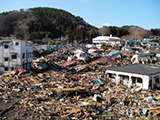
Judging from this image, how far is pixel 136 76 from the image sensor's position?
14344 millimetres

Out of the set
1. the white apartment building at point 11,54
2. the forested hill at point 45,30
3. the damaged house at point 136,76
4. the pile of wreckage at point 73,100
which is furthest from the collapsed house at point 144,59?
the forested hill at point 45,30

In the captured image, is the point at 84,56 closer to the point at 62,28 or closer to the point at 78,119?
the point at 78,119

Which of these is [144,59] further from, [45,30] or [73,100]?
[45,30]

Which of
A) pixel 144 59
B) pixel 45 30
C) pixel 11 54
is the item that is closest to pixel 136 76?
pixel 11 54

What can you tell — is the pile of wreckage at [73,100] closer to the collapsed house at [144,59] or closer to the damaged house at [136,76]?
the damaged house at [136,76]

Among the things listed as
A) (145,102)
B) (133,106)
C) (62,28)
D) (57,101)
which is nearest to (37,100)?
(57,101)

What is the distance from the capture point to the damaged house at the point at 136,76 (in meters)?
13.7

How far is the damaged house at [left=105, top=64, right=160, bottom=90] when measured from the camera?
13742 millimetres

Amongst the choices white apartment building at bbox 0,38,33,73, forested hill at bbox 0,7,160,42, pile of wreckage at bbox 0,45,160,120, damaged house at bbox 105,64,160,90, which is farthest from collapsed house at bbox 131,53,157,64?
forested hill at bbox 0,7,160,42

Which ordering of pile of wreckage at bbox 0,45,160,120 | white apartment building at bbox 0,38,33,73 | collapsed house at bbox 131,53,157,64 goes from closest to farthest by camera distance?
pile of wreckage at bbox 0,45,160,120
white apartment building at bbox 0,38,33,73
collapsed house at bbox 131,53,157,64

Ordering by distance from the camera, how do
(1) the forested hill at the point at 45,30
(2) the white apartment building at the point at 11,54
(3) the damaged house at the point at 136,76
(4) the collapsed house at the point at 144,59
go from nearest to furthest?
(3) the damaged house at the point at 136,76, (2) the white apartment building at the point at 11,54, (4) the collapsed house at the point at 144,59, (1) the forested hill at the point at 45,30

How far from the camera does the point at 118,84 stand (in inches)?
607

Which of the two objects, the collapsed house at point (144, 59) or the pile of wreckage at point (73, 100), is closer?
the pile of wreckage at point (73, 100)

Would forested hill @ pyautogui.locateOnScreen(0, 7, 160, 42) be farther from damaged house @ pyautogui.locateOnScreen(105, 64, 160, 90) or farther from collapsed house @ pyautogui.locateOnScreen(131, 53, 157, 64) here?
damaged house @ pyautogui.locateOnScreen(105, 64, 160, 90)
